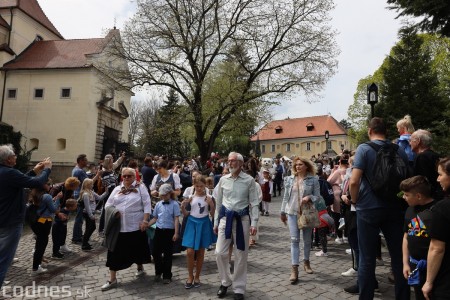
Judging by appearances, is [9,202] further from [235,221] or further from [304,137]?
[304,137]

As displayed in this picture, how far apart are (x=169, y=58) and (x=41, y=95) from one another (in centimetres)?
1819

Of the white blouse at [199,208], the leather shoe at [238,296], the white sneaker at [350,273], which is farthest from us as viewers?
the white blouse at [199,208]

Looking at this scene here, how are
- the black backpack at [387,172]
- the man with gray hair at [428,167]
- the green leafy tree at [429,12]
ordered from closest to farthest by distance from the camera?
the black backpack at [387,172], the man with gray hair at [428,167], the green leafy tree at [429,12]

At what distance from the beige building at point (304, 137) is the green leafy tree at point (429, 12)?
188ft

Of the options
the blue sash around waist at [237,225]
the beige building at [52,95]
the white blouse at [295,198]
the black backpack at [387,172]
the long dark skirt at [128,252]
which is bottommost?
the long dark skirt at [128,252]

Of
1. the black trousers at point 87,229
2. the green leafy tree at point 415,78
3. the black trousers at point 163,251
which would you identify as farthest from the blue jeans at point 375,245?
the green leafy tree at point 415,78

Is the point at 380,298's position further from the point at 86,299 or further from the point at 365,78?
the point at 365,78

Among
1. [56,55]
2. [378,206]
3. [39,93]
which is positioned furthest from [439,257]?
[56,55]

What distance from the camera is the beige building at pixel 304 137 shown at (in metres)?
67.9

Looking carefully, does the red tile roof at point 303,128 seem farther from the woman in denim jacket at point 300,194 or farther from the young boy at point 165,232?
the young boy at point 165,232

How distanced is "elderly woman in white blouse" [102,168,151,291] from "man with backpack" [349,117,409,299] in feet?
12.0

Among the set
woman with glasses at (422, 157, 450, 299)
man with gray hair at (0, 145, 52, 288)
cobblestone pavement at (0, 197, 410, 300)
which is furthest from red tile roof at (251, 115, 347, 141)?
woman with glasses at (422, 157, 450, 299)

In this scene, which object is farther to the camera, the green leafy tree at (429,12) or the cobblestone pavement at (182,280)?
the green leafy tree at (429,12)

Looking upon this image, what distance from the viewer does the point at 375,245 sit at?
13.2 ft
